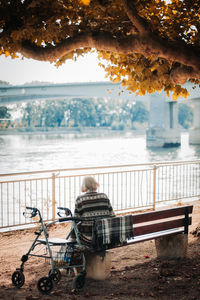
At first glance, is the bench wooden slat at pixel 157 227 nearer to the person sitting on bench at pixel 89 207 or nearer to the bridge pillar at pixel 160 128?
the person sitting on bench at pixel 89 207

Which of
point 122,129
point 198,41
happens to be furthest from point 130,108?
point 198,41

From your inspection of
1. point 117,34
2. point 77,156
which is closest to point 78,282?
point 117,34

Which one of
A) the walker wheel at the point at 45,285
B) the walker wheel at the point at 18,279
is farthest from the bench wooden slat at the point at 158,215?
the walker wheel at the point at 18,279

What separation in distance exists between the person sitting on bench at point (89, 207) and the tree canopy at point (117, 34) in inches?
97.0

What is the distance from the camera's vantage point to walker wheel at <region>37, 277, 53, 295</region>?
4.64 meters

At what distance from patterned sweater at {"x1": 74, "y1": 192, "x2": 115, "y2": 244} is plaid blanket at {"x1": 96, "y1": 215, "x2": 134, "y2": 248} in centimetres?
20

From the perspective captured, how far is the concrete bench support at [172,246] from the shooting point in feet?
19.7

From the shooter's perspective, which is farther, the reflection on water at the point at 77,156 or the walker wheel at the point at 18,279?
the reflection on water at the point at 77,156

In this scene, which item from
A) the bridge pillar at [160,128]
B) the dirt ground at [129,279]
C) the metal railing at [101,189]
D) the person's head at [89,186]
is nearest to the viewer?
the dirt ground at [129,279]

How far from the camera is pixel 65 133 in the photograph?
106 m

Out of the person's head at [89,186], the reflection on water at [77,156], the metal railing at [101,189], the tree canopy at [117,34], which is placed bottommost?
the reflection on water at [77,156]

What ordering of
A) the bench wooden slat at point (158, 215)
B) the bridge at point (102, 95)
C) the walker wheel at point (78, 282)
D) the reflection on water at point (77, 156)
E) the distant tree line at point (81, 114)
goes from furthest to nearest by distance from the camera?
1. the distant tree line at point (81, 114)
2. the bridge at point (102, 95)
3. the reflection on water at point (77, 156)
4. the bench wooden slat at point (158, 215)
5. the walker wheel at point (78, 282)

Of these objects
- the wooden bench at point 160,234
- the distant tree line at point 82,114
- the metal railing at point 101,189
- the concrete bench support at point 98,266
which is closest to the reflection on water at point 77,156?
the metal railing at point 101,189

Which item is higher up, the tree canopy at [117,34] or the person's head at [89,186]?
the tree canopy at [117,34]
